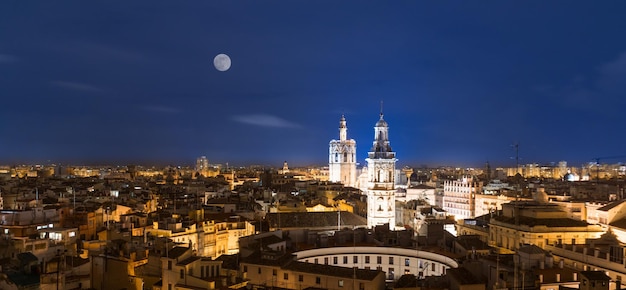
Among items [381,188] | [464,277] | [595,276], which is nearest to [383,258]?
[464,277]

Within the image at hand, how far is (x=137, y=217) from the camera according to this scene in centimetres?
3581

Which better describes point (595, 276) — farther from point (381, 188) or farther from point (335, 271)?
point (381, 188)

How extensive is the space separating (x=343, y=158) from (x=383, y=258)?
5662 cm

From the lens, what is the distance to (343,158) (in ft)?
280

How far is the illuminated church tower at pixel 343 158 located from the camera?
3217 inches

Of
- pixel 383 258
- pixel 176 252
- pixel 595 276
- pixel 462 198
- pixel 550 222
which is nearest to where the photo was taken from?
pixel 595 276

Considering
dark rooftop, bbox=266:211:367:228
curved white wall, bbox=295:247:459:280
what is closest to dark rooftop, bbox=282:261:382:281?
curved white wall, bbox=295:247:459:280

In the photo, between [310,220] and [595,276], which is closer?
[595,276]

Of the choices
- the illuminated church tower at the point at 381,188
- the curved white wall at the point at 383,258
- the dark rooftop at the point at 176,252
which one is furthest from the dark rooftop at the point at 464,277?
the illuminated church tower at the point at 381,188

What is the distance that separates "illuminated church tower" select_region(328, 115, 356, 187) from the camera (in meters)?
81.7

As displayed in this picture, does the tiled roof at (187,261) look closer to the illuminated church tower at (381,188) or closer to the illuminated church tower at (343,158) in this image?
the illuminated church tower at (381,188)

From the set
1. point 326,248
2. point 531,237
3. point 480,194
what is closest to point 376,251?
point 326,248

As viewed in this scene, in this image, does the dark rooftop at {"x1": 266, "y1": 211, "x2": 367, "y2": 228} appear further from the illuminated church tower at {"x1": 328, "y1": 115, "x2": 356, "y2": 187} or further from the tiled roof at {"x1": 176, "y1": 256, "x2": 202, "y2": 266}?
the illuminated church tower at {"x1": 328, "y1": 115, "x2": 356, "y2": 187}

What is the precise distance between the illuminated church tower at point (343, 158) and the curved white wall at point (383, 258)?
52.2 m
